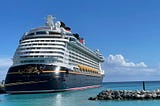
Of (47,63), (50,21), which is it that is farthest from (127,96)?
(50,21)

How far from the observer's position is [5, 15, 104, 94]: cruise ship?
55125 millimetres

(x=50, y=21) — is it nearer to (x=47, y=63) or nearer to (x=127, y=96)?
(x=47, y=63)

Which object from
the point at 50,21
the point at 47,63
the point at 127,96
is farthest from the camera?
the point at 50,21

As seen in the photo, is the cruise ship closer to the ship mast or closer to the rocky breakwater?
the ship mast

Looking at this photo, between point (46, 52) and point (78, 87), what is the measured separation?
11.6 meters

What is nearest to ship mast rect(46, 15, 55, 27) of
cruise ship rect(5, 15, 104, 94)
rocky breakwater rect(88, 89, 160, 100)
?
cruise ship rect(5, 15, 104, 94)

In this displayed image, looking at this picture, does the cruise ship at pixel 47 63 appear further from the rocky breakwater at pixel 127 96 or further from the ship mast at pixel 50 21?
the rocky breakwater at pixel 127 96

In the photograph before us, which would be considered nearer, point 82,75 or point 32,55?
point 32,55

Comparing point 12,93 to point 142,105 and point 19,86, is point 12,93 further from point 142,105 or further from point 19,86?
point 142,105

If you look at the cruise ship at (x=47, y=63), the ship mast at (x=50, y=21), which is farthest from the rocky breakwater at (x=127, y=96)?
the ship mast at (x=50, y=21)

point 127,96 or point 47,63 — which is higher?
point 47,63

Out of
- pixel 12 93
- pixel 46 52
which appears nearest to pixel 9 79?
pixel 12 93

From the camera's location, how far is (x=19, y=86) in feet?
181

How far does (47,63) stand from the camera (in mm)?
56781
